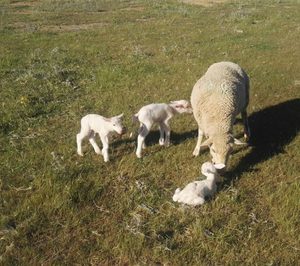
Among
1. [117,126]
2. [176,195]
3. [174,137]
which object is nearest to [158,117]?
[174,137]

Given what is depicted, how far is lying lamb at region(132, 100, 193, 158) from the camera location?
10.3 meters

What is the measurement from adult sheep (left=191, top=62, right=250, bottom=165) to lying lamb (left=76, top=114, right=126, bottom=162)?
1896 mm

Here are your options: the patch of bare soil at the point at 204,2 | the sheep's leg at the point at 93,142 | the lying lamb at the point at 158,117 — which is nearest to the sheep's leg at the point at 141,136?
the lying lamb at the point at 158,117

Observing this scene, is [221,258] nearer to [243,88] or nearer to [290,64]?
[243,88]

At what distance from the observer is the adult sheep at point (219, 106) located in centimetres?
948

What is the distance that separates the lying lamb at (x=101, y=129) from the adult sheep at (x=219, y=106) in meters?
1.90

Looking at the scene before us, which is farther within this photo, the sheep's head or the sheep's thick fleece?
the sheep's thick fleece

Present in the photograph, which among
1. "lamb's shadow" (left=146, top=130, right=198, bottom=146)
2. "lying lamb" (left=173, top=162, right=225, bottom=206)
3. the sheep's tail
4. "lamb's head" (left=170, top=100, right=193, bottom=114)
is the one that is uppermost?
"lamb's head" (left=170, top=100, right=193, bottom=114)

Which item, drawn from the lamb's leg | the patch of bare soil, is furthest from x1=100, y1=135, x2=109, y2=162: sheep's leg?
the patch of bare soil

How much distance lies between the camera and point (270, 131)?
12117mm

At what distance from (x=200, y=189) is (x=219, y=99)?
109 inches

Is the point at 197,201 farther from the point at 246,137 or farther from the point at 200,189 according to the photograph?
the point at 246,137

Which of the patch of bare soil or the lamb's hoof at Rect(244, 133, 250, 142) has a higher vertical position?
the lamb's hoof at Rect(244, 133, 250, 142)

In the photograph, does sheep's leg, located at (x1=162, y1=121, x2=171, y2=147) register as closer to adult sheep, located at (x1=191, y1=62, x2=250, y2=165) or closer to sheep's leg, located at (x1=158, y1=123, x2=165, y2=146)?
sheep's leg, located at (x1=158, y1=123, x2=165, y2=146)
